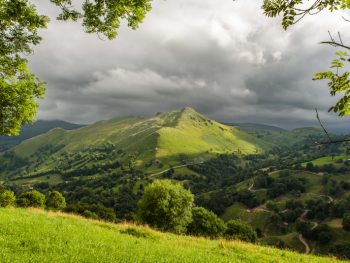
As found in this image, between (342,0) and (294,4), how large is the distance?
119cm

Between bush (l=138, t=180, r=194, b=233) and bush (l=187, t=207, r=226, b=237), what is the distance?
27.0 m

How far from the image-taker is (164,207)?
78.1 meters

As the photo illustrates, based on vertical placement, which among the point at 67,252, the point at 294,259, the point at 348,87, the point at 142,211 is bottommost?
the point at 142,211

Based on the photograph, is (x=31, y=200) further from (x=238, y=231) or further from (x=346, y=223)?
(x=346, y=223)

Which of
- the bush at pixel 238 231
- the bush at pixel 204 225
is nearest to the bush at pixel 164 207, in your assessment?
the bush at pixel 204 225

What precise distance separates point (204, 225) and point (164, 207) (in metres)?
33.8

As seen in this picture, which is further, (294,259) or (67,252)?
(294,259)

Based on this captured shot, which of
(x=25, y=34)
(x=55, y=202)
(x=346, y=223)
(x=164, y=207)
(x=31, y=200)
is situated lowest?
(x=346, y=223)

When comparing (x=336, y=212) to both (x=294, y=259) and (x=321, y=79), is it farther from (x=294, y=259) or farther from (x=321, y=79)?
(x=321, y=79)

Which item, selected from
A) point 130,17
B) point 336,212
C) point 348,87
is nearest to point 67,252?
point 130,17

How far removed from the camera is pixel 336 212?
19550 cm

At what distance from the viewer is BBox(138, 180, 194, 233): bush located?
7881 centimetres

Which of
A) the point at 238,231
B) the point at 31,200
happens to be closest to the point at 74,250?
the point at 31,200

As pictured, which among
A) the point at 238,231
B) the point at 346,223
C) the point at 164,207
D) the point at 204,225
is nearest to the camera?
the point at 164,207
